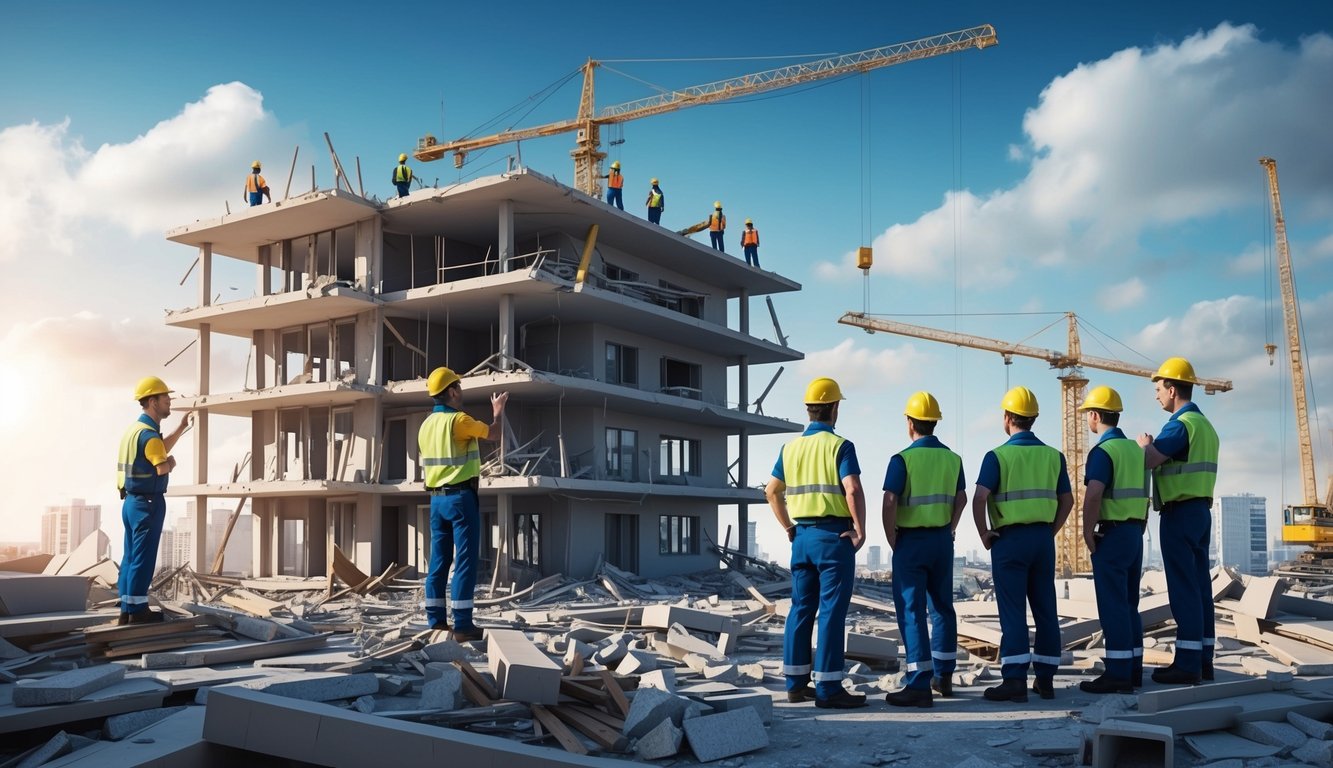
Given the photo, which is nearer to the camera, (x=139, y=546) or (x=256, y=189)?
(x=139, y=546)

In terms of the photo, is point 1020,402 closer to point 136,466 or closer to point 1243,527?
point 136,466

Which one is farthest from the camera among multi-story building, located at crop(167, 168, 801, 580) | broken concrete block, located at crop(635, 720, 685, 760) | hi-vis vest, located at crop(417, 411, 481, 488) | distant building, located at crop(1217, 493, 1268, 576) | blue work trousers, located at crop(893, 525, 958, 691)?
distant building, located at crop(1217, 493, 1268, 576)

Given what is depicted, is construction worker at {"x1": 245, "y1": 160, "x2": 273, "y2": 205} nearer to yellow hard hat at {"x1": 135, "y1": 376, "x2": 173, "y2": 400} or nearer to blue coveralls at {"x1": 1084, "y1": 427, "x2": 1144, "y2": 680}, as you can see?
yellow hard hat at {"x1": 135, "y1": 376, "x2": 173, "y2": 400}

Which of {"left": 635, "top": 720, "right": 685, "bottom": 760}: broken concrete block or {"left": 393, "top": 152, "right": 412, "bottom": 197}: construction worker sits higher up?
{"left": 393, "top": 152, "right": 412, "bottom": 197}: construction worker

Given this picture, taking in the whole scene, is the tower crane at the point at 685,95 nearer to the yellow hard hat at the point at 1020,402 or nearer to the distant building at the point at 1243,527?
the yellow hard hat at the point at 1020,402

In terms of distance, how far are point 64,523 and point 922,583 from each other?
9931 centimetres

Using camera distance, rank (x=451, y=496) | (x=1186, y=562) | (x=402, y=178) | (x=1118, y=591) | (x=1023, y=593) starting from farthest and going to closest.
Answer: (x=402, y=178)
(x=451, y=496)
(x=1186, y=562)
(x=1118, y=591)
(x=1023, y=593)

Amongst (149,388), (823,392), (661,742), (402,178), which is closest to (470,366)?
(402,178)

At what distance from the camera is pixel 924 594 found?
7984mm

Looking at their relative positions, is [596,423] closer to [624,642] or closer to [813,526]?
[624,642]

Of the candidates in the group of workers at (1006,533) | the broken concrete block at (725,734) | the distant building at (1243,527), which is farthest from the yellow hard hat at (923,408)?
the distant building at (1243,527)

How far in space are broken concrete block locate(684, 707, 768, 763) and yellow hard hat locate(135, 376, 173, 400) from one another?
688 cm

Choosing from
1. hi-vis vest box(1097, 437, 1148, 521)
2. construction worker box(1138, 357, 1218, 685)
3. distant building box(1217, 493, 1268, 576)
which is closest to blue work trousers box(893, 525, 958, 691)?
hi-vis vest box(1097, 437, 1148, 521)

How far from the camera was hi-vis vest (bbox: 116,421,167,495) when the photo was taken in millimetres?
10203
